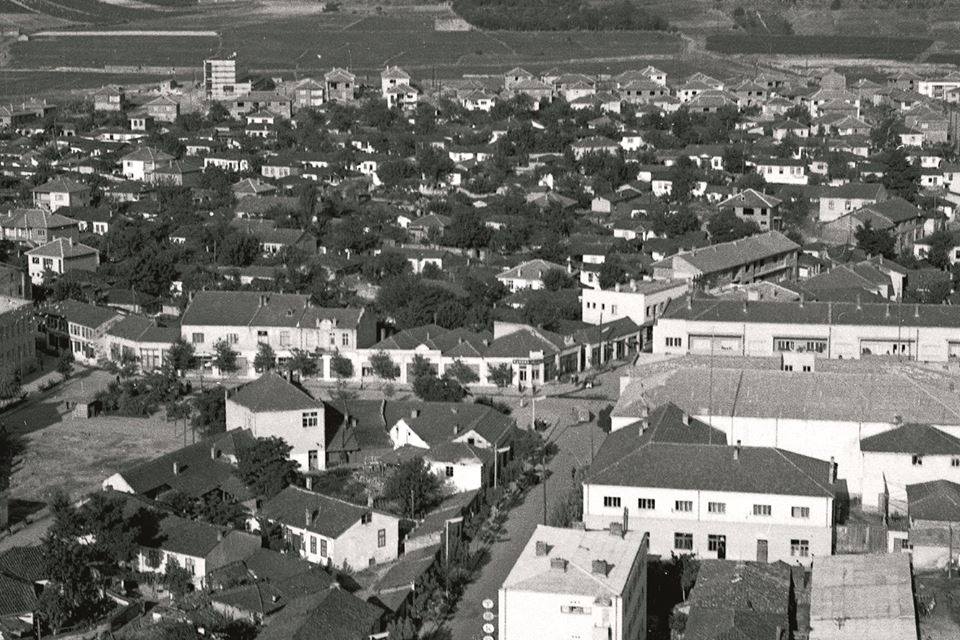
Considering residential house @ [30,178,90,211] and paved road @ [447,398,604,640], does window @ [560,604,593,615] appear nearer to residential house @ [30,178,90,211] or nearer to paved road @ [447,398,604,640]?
paved road @ [447,398,604,640]

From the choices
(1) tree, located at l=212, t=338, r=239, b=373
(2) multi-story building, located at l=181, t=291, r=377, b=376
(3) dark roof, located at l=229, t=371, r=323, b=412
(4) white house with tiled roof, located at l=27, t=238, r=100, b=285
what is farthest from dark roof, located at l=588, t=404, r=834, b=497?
(4) white house with tiled roof, located at l=27, t=238, r=100, b=285

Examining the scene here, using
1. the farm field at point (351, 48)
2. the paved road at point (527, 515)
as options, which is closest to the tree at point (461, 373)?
the paved road at point (527, 515)

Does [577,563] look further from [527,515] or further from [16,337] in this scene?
[16,337]

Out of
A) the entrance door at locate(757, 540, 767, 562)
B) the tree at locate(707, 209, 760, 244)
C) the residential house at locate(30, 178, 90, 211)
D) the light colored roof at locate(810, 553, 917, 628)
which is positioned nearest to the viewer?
the light colored roof at locate(810, 553, 917, 628)

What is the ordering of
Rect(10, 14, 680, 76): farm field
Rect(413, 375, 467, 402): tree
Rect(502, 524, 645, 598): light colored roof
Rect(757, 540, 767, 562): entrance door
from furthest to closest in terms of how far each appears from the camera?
Rect(10, 14, 680, 76): farm field
Rect(413, 375, 467, 402): tree
Rect(757, 540, 767, 562): entrance door
Rect(502, 524, 645, 598): light colored roof

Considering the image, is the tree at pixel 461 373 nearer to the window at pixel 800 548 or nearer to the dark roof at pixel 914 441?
the dark roof at pixel 914 441

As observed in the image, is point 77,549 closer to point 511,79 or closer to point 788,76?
point 511,79
